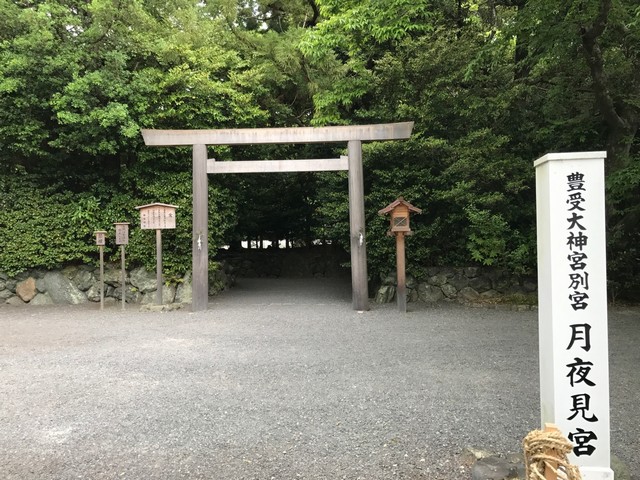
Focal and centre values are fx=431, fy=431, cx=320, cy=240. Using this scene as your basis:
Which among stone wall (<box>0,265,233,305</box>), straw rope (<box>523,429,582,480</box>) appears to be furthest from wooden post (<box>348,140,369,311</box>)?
straw rope (<box>523,429,582,480</box>)

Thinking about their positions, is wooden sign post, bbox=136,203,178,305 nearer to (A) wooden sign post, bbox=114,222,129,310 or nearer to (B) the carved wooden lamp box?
(B) the carved wooden lamp box

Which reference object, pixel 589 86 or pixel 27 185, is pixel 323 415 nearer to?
pixel 589 86

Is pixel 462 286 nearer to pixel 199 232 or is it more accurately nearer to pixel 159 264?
pixel 199 232

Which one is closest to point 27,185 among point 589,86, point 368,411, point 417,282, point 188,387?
point 188,387

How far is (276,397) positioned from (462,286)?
6.35m

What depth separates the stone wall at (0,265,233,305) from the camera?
31.2 ft

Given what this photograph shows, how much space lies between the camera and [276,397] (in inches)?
150

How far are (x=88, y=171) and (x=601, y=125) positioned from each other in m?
11.0

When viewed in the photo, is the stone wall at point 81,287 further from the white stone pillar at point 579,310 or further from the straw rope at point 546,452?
the straw rope at point 546,452

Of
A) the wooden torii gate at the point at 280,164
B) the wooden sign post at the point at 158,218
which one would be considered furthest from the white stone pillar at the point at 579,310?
the wooden sign post at the point at 158,218

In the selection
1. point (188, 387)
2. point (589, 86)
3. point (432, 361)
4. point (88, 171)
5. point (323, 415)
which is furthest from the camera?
point (88, 171)

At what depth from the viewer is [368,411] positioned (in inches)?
136

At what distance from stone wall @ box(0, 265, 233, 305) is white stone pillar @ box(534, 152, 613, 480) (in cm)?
827

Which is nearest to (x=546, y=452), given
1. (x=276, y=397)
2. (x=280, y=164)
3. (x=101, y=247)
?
(x=276, y=397)
